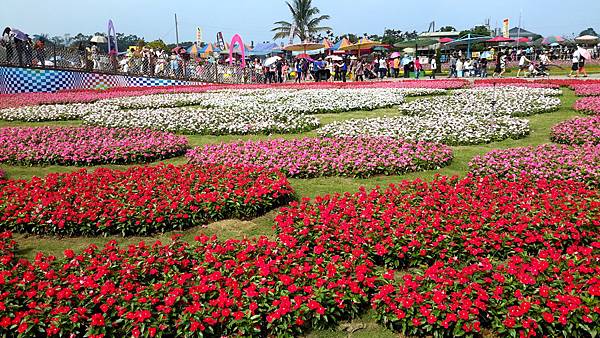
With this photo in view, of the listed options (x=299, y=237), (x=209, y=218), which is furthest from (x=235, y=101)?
(x=299, y=237)

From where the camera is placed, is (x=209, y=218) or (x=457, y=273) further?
(x=209, y=218)

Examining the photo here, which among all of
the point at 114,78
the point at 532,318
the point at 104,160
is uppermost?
the point at 114,78

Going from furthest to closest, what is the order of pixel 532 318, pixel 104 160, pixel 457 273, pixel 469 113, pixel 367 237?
pixel 469 113 < pixel 104 160 < pixel 367 237 < pixel 457 273 < pixel 532 318

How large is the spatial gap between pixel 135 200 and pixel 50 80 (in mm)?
Answer: 18946

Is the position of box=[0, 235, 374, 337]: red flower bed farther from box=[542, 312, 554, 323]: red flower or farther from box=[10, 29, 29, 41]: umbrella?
box=[10, 29, 29, 41]: umbrella

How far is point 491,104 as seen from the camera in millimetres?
12414

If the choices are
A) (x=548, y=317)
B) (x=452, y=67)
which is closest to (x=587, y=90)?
(x=452, y=67)

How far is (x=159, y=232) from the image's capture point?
514 centimetres

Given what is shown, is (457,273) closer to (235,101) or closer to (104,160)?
(104,160)

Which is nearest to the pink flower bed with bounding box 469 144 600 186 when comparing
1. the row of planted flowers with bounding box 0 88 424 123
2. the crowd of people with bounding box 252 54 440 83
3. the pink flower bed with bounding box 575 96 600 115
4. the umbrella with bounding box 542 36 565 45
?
the pink flower bed with bounding box 575 96 600 115

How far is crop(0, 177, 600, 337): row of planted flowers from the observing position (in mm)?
3213

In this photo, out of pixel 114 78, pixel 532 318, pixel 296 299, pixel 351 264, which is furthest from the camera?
pixel 114 78

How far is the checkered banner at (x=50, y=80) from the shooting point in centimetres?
2078

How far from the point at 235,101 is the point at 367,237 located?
11611 millimetres
